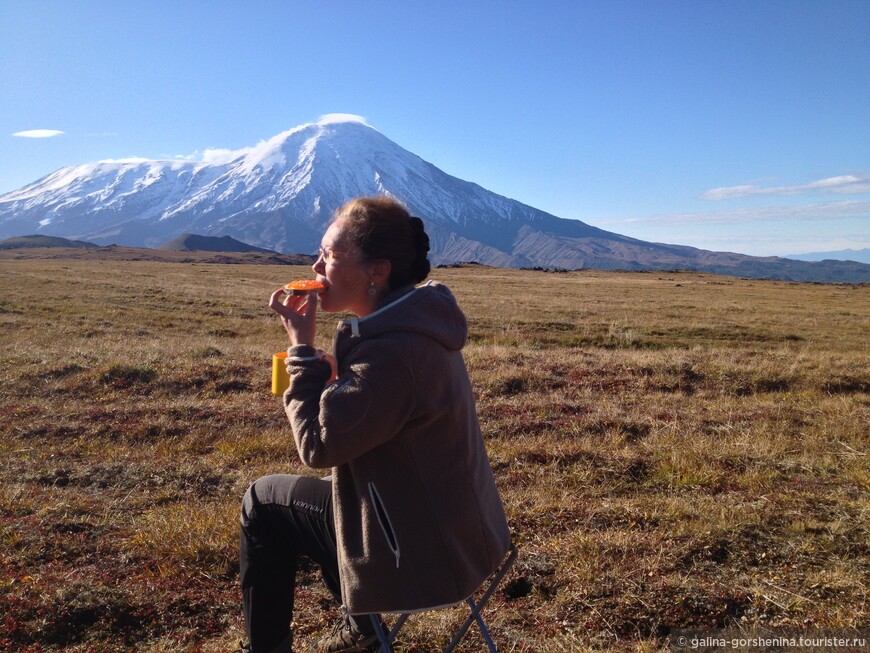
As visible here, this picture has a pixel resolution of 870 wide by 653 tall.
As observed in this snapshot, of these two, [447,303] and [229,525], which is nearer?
[447,303]

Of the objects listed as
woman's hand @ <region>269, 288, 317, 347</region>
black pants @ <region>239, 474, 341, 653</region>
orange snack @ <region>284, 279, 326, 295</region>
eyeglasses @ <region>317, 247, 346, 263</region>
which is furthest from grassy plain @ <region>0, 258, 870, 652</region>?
eyeglasses @ <region>317, 247, 346, 263</region>

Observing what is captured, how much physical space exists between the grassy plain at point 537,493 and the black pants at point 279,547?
0.50 meters

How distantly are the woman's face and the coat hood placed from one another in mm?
168

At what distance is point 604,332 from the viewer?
2152cm

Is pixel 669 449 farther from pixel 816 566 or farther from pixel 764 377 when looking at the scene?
pixel 764 377

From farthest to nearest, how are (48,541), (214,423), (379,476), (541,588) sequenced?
(214,423) → (48,541) → (541,588) → (379,476)

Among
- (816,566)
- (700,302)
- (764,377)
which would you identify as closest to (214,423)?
(816,566)

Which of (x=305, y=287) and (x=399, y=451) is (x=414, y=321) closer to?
(x=399, y=451)

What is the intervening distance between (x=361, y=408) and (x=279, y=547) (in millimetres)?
1155

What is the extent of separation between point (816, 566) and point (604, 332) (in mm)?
18128

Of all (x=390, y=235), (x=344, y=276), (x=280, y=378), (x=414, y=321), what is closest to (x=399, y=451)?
(x=414, y=321)

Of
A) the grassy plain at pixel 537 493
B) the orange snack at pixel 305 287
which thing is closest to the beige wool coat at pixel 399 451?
the orange snack at pixel 305 287

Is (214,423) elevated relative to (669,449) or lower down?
lower down

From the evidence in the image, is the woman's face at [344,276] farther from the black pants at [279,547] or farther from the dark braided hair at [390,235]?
the black pants at [279,547]
